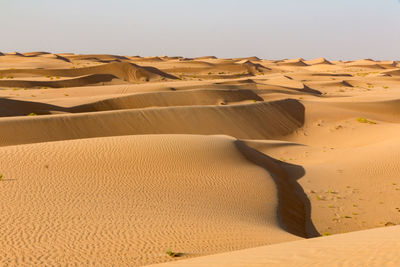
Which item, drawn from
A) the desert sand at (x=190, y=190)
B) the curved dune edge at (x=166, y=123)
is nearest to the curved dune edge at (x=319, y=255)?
the desert sand at (x=190, y=190)

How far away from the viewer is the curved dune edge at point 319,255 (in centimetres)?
515

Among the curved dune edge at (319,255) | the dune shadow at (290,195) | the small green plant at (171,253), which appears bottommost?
the dune shadow at (290,195)

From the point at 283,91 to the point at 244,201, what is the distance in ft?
89.8

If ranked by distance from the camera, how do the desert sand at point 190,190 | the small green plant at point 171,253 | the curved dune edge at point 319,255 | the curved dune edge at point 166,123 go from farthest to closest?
the curved dune edge at point 166,123
the small green plant at point 171,253
the desert sand at point 190,190
the curved dune edge at point 319,255

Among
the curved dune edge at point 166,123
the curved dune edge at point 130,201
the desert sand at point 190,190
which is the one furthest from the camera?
the curved dune edge at point 166,123

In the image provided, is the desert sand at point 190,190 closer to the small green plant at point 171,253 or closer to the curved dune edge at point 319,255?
the curved dune edge at point 319,255

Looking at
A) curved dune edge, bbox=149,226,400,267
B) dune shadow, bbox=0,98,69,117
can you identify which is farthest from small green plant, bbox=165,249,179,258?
dune shadow, bbox=0,98,69,117

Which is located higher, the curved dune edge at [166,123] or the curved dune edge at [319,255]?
the curved dune edge at [319,255]

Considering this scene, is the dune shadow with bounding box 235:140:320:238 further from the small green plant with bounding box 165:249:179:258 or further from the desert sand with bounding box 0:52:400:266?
the small green plant with bounding box 165:249:179:258

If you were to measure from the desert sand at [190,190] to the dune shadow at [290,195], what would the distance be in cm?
5

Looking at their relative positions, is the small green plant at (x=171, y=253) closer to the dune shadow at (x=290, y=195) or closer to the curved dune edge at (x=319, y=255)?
the curved dune edge at (x=319, y=255)

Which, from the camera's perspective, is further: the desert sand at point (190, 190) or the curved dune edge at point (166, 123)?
the curved dune edge at point (166, 123)

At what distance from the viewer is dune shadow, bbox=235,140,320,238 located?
35.2 feet

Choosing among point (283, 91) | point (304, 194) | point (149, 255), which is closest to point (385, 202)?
point (304, 194)
